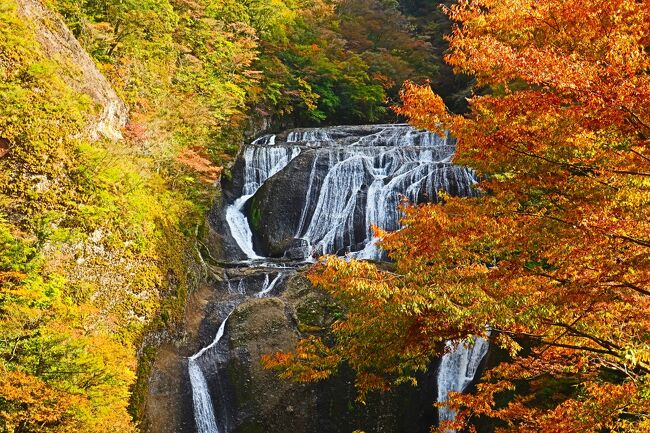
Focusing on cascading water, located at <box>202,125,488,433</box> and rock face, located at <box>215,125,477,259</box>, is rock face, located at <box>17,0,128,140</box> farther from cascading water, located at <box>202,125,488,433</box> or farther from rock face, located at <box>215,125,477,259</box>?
rock face, located at <box>215,125,477,259</box>

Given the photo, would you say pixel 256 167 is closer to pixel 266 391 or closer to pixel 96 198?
pixel 96 198

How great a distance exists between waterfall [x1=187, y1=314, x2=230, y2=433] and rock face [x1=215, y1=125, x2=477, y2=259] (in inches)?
280

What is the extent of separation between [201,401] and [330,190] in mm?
10042

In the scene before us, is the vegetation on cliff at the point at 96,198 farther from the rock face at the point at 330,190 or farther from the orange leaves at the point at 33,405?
the rock face at the point at 330,190

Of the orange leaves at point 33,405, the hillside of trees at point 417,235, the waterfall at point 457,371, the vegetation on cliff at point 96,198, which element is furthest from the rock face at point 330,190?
the orange leaves at point 33,405

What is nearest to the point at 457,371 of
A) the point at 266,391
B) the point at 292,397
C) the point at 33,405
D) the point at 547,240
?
the point at 292,397

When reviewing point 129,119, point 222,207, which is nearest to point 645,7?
point 129,119

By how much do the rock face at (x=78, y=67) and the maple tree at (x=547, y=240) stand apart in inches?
253

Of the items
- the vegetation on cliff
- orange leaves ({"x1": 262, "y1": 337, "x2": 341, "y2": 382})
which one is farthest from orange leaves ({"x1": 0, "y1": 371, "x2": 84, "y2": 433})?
orange leaves ({"x1": 262, "y1": 337, "x2": 341, "y2": 382})

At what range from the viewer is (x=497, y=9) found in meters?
8.25

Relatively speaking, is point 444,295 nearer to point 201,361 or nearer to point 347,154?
point 201,361

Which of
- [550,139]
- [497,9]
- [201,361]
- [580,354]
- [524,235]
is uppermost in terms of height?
[497,9]

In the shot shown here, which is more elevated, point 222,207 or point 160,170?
point 160,170

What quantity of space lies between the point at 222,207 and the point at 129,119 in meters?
7.71
